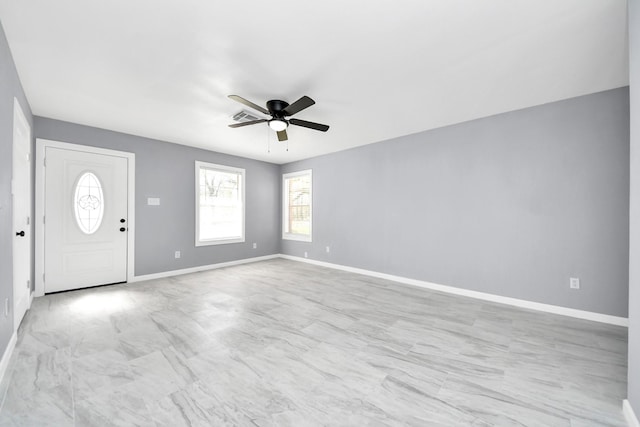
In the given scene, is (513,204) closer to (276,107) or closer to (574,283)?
(574,283)

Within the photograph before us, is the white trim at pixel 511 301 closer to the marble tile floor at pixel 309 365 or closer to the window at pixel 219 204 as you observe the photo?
the marble tile floor at pixel 309 365

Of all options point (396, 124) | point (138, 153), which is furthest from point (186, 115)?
point (396, 124)

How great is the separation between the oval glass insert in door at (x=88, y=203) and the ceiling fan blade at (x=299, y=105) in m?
3.44

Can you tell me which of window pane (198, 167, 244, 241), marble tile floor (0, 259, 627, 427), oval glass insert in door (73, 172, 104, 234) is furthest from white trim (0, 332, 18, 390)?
window pane (198, 167, 244, 241)

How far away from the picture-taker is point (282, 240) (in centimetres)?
680

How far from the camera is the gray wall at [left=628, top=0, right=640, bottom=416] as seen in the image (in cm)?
137

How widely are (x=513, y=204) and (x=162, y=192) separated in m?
5.66

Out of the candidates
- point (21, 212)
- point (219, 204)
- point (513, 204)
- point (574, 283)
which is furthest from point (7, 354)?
point (574, 283)

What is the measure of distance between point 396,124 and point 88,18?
3.52 m

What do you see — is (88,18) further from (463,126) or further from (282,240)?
(282,240)

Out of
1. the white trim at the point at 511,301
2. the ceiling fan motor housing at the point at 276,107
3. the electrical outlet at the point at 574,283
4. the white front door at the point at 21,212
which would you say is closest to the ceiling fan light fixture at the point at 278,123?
the ceiling fan motor housing at the point at 276,107

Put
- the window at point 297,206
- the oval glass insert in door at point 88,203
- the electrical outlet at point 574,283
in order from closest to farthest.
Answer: the electrical outlet at point 574,283 < the oval glass insert in door at point 88,203 < the window at point 297,206

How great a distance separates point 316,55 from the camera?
2.23 meters

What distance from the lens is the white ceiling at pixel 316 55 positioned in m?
1.76
